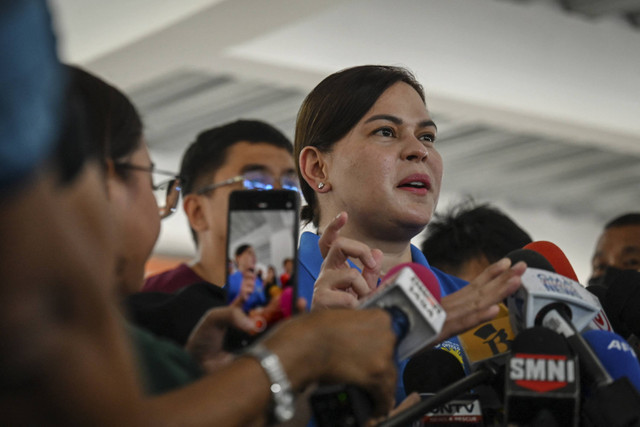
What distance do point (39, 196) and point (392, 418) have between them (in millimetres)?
651

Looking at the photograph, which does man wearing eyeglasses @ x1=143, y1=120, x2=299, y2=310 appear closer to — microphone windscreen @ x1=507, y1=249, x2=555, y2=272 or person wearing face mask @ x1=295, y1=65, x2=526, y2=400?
person wearing face mask @ x1=295, y1=65, x2=526, y2=400

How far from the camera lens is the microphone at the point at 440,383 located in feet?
5.39

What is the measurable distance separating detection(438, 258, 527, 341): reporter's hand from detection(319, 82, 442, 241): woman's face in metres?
0.55

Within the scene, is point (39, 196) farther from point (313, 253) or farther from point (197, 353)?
point (313, 253)

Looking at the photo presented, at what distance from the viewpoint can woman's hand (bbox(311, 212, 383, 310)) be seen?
1.65 m

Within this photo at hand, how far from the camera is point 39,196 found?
80cm

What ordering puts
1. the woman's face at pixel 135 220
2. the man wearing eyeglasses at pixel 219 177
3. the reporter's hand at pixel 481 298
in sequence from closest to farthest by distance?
1. the woman's face at pixel 135 220
2. the reporter's hand at pixel 481 298
3. the man wearing eyeglasses at pixel 219 177

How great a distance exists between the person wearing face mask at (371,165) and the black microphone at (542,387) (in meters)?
0.67

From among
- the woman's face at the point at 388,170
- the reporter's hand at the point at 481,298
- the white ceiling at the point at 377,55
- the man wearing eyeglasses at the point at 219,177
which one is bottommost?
the white ceiling at the point at 377,55

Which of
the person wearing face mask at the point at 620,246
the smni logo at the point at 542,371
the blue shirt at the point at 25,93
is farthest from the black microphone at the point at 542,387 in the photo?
the person wearing face mask at the point at 620,246

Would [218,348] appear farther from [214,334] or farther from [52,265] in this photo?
[52,265]

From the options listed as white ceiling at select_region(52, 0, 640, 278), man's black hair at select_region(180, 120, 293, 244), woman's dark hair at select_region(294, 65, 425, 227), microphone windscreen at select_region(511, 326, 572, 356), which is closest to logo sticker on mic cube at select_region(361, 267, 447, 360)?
microphone windscreen at select_region(511, 326, 572, 356)

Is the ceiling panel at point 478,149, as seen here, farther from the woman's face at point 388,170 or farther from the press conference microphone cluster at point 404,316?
the press conference microphone cluster at point 404,316

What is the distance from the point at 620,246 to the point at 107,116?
3.13 metres
